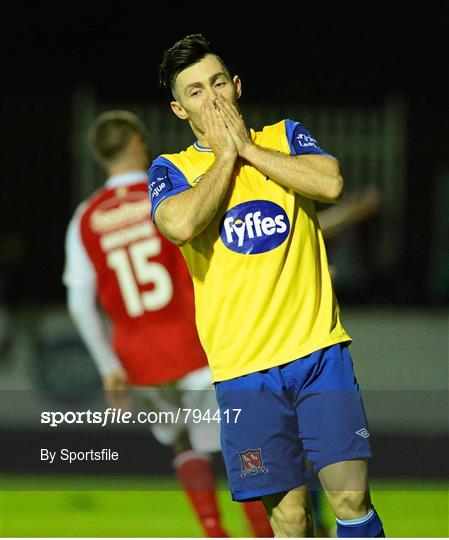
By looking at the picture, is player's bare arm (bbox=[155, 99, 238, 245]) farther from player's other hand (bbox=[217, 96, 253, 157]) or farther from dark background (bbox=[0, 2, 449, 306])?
dark background (bbox=[0, 2, 449, 306])

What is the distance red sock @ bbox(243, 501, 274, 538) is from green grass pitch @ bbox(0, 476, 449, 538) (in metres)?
0.44

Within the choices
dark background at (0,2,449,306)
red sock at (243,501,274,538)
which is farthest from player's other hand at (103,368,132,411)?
dark background at (0,2,449,306)

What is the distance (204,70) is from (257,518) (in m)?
2.02

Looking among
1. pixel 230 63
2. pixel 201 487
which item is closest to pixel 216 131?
pixel 201 487

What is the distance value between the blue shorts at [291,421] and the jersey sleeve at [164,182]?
0.65 meters

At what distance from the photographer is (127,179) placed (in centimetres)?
600

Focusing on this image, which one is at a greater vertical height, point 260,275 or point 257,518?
point 260,275

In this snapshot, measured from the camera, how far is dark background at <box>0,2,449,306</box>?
1590cm

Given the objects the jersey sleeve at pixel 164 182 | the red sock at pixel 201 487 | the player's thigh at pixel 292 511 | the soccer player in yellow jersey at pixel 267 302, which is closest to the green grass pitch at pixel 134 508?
the red sock at pixel 201 487

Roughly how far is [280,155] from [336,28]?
12.2m

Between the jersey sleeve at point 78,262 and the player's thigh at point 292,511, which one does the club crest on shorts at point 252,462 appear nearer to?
the player's thigh at point 292,511

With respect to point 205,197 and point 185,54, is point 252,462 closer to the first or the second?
point 205,197

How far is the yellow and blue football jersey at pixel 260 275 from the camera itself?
14.0ft

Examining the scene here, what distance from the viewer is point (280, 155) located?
167 inches
